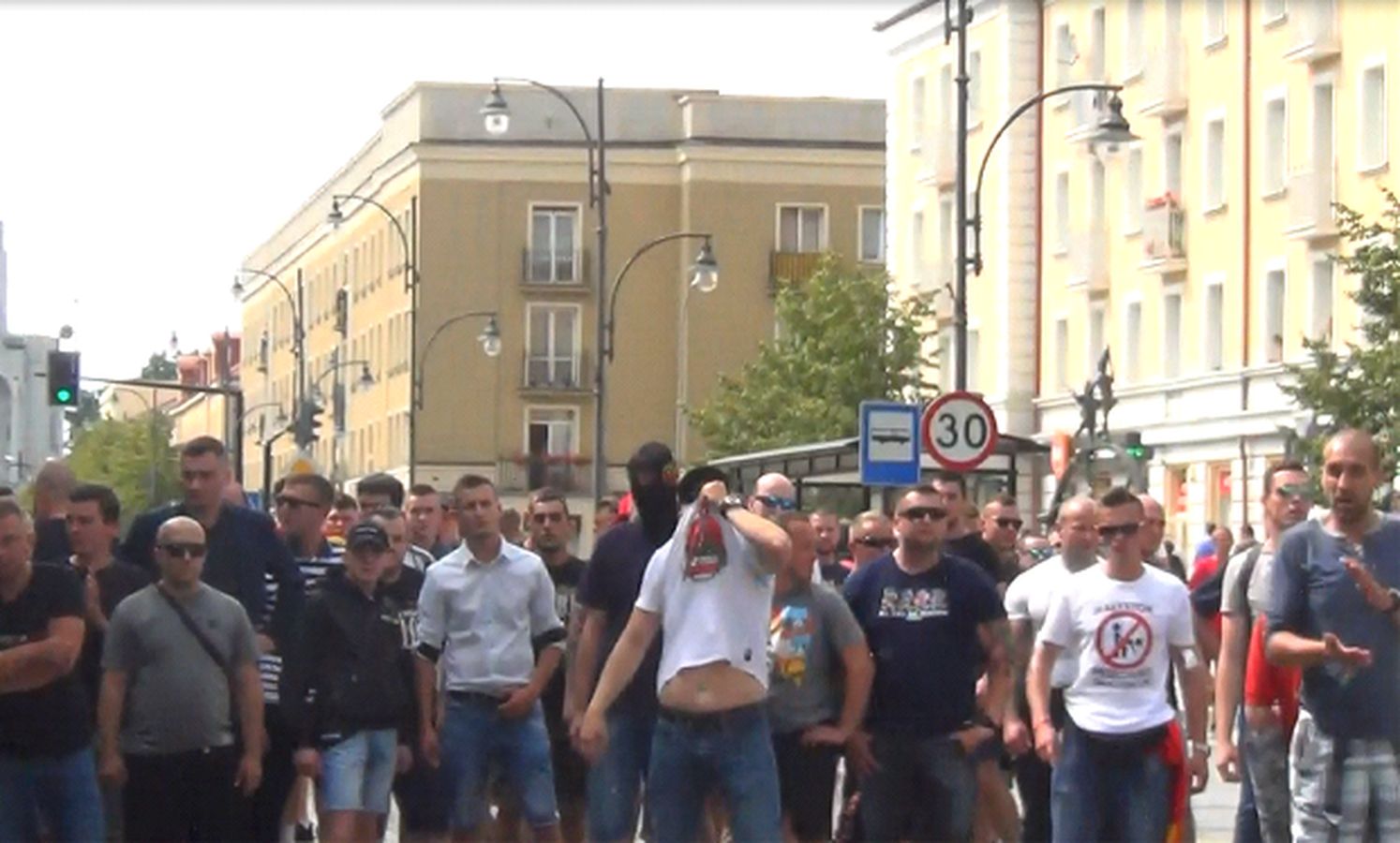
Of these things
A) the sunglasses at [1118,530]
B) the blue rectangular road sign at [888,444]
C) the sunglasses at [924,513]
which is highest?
the blue rectangular road sign at [888,444]

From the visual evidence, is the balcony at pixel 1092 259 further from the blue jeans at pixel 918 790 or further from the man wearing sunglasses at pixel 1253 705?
the blue jeans at pixel 918 790

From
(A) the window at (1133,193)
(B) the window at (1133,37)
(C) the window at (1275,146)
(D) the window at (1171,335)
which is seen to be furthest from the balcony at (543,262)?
(C) the window at (1275,146)

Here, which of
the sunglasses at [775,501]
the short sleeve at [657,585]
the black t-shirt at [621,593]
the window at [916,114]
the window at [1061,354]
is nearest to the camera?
the short sleeve at [657,585]

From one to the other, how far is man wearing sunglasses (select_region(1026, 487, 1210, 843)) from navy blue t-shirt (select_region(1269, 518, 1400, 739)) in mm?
1907

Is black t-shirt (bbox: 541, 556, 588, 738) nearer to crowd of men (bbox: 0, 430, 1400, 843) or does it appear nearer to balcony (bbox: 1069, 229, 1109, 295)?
crowd of men (bbox: 0, 430, 1400, 843)

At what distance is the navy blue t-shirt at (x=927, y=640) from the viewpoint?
1359 centimetres

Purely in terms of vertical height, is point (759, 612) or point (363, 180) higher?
point (363, 180)

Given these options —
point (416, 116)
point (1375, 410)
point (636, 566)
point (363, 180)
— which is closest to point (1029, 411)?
point (1375, 410)

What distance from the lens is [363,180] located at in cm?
10831

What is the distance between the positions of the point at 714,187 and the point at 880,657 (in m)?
83.5

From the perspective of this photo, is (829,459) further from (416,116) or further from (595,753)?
(416,116)

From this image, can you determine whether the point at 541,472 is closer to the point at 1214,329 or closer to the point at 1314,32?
the point at 1214,329

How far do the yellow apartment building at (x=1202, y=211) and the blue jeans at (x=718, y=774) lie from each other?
36.3m

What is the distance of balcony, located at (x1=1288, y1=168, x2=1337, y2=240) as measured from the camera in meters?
52.4
